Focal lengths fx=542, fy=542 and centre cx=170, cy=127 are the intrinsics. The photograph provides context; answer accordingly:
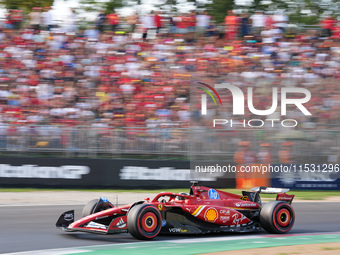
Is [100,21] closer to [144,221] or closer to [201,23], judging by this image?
[201,23]

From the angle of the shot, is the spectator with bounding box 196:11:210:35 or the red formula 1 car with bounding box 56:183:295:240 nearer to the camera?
the red formula 1 car with bounding box 56:183:295:240

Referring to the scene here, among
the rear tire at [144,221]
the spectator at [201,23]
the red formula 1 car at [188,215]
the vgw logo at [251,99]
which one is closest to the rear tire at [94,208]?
the red formula 1 car at [188,215]

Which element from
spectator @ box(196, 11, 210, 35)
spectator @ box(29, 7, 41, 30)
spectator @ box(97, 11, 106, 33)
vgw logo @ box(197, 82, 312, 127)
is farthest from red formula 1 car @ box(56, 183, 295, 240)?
spectator @ box(29, 7, 41, 30)

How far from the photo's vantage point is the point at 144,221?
7082 millimetres

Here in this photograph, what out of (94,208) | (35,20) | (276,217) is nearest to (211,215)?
(276,217)

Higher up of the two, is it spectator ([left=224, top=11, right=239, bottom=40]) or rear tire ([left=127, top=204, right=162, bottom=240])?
spectator ([left=224, top=11, right=239, bottom=40])

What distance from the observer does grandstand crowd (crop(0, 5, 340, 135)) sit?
14.6 m

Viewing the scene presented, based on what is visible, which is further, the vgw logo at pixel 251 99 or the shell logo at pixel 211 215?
the vgw logo at pixel 251 99

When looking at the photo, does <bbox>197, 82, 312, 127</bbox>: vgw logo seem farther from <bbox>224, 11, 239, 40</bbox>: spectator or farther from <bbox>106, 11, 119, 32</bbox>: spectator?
<bbox>106, 11, 119, 32</bbox>: spectator

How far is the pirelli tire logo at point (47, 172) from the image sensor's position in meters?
14.0

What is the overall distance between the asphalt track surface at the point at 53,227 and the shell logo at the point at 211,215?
0.34 m

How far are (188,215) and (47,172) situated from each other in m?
7.31

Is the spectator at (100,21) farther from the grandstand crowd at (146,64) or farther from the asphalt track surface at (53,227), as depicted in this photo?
the asphalt track surface at (53,227)

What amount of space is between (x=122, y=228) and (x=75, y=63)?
945 centimetres
